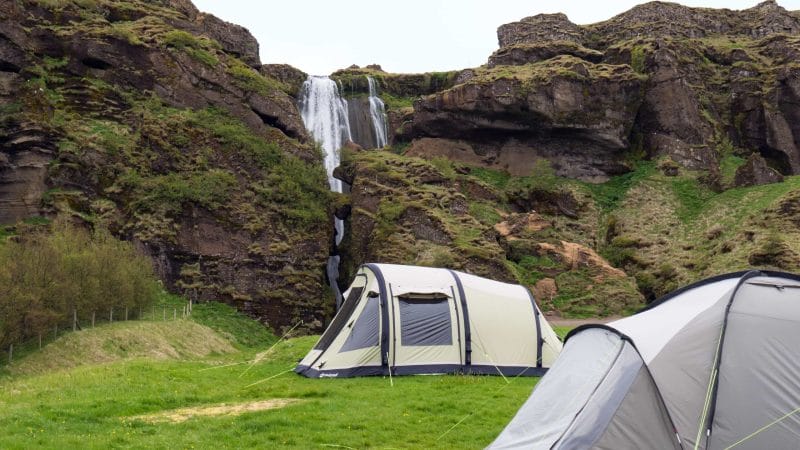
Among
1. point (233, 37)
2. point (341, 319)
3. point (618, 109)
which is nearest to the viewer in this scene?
point (341, 319)

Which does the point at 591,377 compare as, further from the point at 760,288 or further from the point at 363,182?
the point at 363,182

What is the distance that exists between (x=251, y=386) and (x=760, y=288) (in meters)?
12.2

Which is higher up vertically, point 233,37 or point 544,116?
point 233,37

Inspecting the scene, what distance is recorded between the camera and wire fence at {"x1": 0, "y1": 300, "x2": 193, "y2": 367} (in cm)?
2104

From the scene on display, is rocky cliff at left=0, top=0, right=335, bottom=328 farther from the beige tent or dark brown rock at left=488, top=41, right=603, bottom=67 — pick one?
dark brown rock at left=488, top=41, right=603, bottom=67

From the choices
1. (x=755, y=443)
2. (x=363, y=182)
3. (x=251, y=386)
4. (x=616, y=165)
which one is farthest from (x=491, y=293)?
(x=616, y=165)

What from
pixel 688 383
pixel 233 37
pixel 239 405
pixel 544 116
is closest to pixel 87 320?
pixel 239 405

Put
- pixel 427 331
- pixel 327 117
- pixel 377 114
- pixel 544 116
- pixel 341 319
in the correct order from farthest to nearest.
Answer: pixel 377 114 < pixel 327 117 < pixel 544 116 < pixel 341 319 < pixel 427 331

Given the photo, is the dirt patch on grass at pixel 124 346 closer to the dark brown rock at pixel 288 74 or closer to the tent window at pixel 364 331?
the tent window at pixel 364 331

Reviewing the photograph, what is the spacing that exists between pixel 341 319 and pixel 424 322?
2.41 m

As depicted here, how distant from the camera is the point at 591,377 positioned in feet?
29.6

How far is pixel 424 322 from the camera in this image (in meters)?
18.0

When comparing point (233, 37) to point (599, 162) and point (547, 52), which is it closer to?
point (547, 52)

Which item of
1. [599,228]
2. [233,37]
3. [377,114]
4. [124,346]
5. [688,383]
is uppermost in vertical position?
[233,37]
